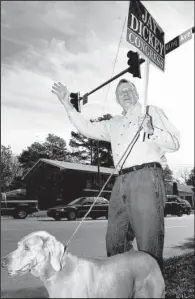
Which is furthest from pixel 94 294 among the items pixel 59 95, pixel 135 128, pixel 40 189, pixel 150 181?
pixel 40 189

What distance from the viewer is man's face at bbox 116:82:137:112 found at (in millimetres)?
2113

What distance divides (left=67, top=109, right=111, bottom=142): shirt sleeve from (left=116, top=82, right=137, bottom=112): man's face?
168 millimetres

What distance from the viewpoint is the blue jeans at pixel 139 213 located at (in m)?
1.78

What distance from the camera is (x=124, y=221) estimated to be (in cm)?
188

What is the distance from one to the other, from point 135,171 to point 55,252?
80 centimetres

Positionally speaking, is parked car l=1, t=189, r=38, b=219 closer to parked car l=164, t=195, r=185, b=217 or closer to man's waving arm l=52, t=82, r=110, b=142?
parked car l=164, t=195, r=185, b=217

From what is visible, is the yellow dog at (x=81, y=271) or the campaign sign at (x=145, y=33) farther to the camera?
the campaign sign at (x=145, y=33)

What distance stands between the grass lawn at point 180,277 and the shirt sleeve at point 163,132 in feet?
13.0

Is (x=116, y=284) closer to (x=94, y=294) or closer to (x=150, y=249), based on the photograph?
(x=94, y=294)

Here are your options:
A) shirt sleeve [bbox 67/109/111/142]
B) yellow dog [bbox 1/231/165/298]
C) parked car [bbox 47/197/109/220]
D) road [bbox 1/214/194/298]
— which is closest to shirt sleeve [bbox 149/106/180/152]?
shirt sleeve [bbox 67/109/111/142]

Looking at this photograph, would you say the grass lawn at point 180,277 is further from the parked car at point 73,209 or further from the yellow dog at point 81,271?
the parked car at point 73,209

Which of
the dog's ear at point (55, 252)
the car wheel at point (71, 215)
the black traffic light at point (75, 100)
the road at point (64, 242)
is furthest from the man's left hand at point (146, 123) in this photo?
the car wheel at point (71, 215)

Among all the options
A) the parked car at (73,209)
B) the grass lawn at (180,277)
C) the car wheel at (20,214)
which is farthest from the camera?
the car wheel at (20,214)

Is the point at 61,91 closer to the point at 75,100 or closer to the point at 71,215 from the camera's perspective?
the point at 75,100
